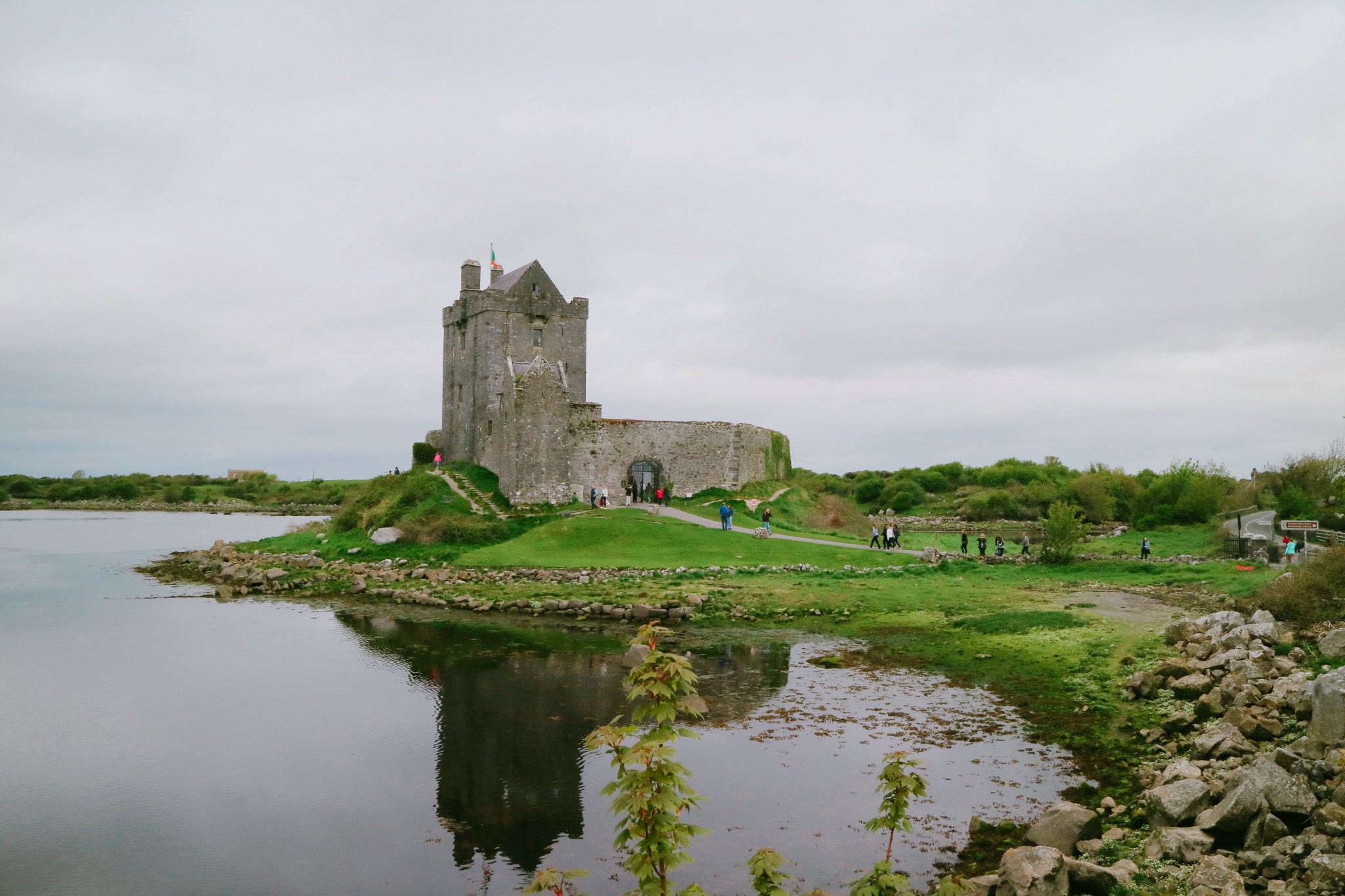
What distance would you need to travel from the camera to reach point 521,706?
15.0 meters

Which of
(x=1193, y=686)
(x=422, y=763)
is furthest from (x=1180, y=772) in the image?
(x=422, y=763)

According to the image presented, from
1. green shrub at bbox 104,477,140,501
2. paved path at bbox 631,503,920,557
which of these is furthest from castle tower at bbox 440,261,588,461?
green shrub at bbox 104,477,140,501

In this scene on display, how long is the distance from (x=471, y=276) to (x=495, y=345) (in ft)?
16.2

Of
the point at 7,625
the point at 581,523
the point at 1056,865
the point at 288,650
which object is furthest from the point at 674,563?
the point at 1056,865

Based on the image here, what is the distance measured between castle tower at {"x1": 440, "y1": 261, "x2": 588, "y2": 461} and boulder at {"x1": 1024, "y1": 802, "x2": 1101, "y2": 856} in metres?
34.6

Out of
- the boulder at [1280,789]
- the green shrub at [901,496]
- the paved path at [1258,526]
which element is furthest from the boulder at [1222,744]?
the green shrub at [901,496]

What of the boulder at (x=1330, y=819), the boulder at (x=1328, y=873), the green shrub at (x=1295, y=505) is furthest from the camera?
the green shrub at (x=1295, y=505)

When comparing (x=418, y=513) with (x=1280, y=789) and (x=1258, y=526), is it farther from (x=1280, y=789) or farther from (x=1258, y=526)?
(x=1258, y=526)

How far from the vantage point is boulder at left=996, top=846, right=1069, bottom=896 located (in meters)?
7.20

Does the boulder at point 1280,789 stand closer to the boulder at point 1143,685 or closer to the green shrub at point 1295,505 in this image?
the boulder at point 1143,685

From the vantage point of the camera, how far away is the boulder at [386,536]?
117 feet

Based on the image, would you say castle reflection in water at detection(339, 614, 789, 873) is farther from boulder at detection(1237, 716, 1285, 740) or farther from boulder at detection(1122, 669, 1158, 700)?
boulder at detection(1237, 716, 1285, 740)

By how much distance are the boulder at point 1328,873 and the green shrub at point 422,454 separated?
44.8 meters

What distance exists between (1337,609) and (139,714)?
2052 cm
